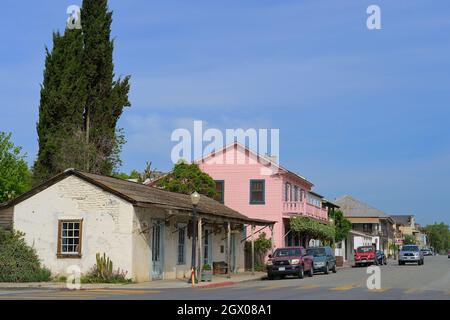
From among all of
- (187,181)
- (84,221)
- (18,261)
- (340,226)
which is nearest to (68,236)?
(84,221)

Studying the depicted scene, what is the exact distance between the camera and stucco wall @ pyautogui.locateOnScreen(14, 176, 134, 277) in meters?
26.8

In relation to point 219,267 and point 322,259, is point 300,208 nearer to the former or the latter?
point 322,259

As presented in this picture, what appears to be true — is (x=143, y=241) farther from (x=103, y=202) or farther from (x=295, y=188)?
(x=295, y=188)

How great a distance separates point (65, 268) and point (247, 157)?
2546cm

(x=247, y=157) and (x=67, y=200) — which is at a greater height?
(x=247, y=157)

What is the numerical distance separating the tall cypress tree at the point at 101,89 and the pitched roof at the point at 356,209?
60173 millimetres

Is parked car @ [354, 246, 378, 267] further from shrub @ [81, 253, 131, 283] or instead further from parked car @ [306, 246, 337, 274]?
shrub @ [81, 253, 131, 283]

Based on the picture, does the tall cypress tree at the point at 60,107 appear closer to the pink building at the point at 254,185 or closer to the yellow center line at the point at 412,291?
the pink building at the point at 254,185

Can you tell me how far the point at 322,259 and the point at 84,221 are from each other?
17687mm

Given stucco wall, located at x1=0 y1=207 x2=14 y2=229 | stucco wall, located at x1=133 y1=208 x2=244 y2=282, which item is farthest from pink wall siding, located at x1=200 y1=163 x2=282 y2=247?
stucco wall, located at x1=0 y1=207 x2=14 y2=229

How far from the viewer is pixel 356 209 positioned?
103 meters

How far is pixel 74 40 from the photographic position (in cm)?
4666
